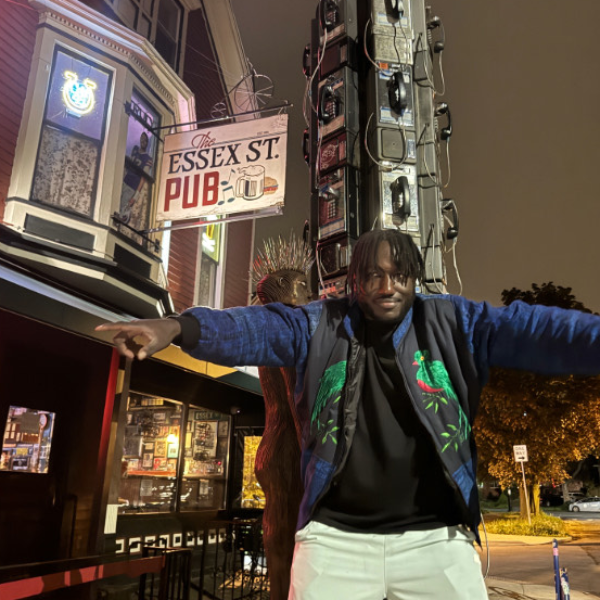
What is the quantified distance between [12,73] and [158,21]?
4.45 metres

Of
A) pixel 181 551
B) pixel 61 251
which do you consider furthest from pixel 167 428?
pixel 181 551

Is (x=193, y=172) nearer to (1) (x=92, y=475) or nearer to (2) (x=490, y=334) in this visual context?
(1) (x=92, y=475)

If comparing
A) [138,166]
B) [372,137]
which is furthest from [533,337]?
[138,166]

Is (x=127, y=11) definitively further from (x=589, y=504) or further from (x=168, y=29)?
(x=589, y=504)

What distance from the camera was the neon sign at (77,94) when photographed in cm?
866

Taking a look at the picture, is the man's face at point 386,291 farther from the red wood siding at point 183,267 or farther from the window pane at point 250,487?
the window pane at point 250,487

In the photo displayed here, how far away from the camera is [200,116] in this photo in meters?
12.8

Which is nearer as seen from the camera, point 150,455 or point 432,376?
point 432,376

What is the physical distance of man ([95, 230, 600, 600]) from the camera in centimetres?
195

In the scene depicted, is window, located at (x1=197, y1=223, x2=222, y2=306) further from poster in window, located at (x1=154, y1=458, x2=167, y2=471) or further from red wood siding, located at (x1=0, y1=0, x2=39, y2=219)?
red wood siding, located at (x1=0, y1=0, x2=39, y2=219)

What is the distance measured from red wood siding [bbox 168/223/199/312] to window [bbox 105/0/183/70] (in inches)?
136

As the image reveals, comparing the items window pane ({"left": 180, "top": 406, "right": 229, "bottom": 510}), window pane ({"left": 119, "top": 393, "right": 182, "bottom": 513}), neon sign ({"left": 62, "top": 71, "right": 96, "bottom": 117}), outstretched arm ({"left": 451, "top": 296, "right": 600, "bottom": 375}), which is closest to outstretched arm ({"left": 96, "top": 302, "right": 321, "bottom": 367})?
outstretched arm ({"left": 451, "top": 296, "right": 600, "bottom": 375})

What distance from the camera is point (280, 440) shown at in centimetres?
387

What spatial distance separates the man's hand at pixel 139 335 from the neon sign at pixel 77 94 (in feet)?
25.6
